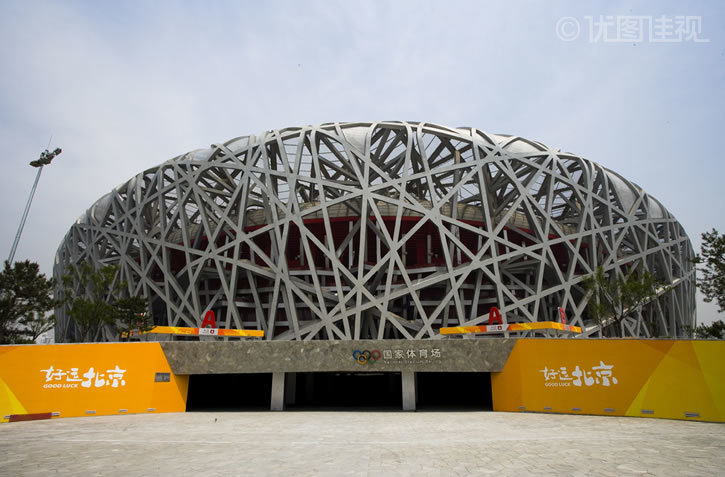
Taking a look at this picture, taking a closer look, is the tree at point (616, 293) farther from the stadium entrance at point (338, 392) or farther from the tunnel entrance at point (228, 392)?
the tunnel entrance at point (228, 392)

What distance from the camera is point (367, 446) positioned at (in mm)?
9906

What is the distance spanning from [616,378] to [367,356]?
9.04 metres

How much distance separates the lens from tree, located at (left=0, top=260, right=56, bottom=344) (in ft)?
80.5

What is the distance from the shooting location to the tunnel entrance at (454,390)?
21153 mm

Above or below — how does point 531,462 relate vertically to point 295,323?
below

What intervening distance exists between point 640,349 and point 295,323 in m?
20.0

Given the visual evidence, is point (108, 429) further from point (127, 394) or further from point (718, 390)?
point (718, 390)

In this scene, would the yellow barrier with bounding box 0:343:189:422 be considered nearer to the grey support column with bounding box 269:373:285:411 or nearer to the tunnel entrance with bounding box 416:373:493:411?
the grey support column with bounding box 269:373:285:411

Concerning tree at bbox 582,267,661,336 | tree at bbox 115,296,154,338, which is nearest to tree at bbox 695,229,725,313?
tree at bbox 582,267,661,336

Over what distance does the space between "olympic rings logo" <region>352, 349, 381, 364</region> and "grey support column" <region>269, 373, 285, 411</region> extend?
3.45 meters

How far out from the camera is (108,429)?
12.8 metres

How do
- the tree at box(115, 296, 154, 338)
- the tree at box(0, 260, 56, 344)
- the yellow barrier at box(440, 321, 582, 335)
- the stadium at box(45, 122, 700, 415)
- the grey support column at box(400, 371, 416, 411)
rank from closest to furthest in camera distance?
the grey support column at box(400, 371, 416, 411)
the yellow barrier at box(440, 321, 582, 335)
the tree at box(0, 260, 56, 344)
the tree at box(115, 296, 154, 338)
the stadium at box(45, 122, 700, 415)

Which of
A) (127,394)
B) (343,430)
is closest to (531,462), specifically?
(343,430)

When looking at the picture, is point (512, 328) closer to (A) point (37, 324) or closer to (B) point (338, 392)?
(B) point (338, 392)
